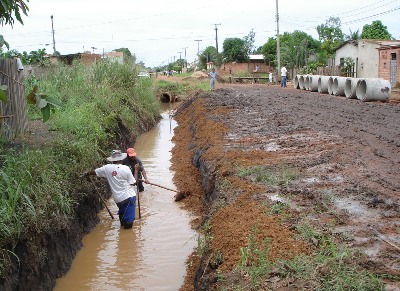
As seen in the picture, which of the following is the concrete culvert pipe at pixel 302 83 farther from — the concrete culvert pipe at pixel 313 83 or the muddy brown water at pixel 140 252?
the muddy brown water at pixel 140 252

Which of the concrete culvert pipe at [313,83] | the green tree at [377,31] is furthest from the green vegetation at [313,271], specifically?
the green tree at [377,31]

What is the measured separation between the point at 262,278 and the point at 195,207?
5637 millimetres

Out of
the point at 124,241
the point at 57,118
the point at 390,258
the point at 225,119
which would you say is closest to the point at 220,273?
the point at 390,258

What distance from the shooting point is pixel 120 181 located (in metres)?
8.51

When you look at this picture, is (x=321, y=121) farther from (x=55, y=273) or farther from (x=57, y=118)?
(x=55, y=273)

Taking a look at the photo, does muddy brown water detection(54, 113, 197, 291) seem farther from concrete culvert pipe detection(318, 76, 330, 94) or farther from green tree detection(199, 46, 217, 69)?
green tree detection(199, 46, 217, 69)

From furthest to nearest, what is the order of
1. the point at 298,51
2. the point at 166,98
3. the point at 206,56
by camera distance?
the point at 206,56 → the point at 298,51 → the point at 166,98

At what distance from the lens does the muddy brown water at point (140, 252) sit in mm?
6773

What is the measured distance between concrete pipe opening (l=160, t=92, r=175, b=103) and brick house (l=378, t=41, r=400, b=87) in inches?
598

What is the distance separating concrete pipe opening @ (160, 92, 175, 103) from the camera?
3534 centimetres

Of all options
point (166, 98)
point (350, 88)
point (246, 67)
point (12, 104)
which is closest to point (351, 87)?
point (350, 88)

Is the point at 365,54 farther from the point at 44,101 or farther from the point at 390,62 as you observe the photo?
the point at 44,101

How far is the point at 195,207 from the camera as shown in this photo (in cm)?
976

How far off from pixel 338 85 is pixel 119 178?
55.9ft
